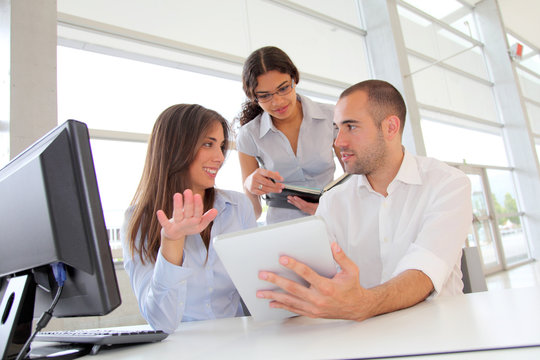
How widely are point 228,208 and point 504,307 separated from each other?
1.05 m

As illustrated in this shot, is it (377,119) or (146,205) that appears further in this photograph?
(377,119)

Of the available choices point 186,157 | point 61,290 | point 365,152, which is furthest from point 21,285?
point 365,152

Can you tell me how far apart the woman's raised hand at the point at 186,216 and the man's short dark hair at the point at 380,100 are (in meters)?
0.92

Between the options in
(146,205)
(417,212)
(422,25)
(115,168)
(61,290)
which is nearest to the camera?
(61,290)

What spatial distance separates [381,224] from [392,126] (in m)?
0.47

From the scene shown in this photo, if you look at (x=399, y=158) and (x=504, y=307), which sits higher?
(x=399, y=158)

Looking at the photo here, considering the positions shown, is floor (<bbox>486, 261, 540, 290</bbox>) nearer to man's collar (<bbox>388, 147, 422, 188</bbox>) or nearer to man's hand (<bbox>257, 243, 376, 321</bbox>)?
man's collar (<bbox>388, 147, 422, 188</bbox>)

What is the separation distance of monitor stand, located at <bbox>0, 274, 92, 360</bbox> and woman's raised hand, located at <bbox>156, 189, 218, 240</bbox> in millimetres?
293

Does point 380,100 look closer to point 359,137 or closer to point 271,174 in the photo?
point 359,137

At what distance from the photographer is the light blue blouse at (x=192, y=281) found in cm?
107

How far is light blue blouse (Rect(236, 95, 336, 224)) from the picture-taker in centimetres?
212

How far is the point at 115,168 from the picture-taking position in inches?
136

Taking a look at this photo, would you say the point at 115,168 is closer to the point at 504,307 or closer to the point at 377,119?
the point at 377,119

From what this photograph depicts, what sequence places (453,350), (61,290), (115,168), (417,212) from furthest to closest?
(115,168), (417,212), (61,290), (453,350)
